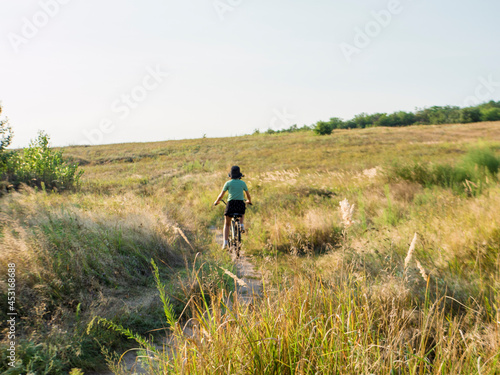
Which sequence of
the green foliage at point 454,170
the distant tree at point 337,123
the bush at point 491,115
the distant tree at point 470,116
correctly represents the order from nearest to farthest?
the green foliage at point 454,170
the bush at point 491,115
the distant tree at point 470,116
the distant tree at point 337,123

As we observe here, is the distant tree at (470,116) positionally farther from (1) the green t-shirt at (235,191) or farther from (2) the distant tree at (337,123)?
(1) the green t-shirt at (235,191)

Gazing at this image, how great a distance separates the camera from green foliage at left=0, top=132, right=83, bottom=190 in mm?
13492

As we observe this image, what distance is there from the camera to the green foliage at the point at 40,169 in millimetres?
13492

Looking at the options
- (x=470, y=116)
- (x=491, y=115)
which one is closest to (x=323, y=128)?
(x=470, y=116)

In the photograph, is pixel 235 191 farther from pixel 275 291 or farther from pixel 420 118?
pixel 420 118

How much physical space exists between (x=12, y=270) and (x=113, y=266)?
4.57 feet

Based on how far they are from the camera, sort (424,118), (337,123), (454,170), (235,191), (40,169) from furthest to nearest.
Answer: (337,123)
(424,118)
(40,169)
(454,170)
(235,191)

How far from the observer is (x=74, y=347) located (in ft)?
11.2

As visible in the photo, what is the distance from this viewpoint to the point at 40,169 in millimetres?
14062

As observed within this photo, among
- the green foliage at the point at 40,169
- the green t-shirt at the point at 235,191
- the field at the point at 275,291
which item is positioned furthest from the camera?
the green foliage at the point at 40,169

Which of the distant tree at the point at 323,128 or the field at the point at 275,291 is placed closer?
the field at the point at 275,291

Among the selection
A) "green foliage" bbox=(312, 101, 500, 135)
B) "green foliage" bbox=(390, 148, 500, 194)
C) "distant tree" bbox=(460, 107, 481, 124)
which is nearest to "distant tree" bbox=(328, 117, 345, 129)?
"green foliage" bbox=(312, 101, 500, 135)

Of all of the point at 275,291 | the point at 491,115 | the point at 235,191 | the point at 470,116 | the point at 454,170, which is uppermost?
the point at 470,116

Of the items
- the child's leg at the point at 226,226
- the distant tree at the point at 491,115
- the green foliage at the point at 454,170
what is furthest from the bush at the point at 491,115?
the child's leg at the point at 226,226
